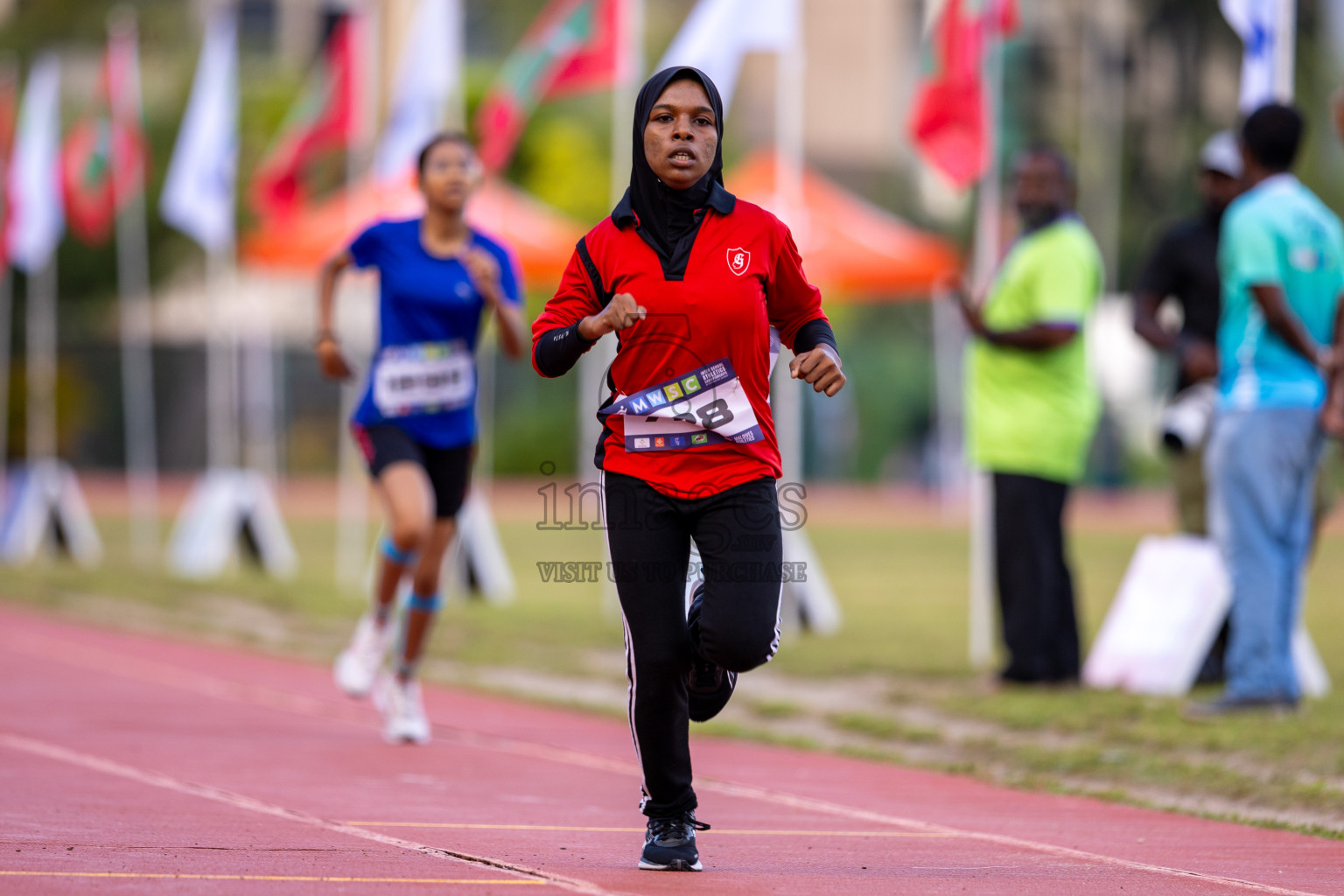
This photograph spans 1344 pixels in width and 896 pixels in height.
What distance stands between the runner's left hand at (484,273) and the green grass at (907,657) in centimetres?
226

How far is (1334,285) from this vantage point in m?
8.38

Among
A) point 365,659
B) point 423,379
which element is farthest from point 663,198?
point 365,659

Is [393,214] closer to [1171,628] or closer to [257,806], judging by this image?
[1171,628]

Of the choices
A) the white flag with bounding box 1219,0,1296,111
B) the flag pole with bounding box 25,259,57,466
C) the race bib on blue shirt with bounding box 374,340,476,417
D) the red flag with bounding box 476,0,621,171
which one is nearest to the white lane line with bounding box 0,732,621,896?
the race bib on blue shirt with bounding box 374,340,476,417

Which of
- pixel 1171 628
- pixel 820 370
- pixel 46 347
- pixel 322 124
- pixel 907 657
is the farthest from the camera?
pixel 46 347

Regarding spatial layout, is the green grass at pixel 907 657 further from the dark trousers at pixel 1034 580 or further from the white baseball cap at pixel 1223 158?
the white baseball cap at pixel 1223 158

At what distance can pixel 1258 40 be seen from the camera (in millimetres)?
9422

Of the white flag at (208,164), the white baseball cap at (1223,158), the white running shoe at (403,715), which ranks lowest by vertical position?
the white running shoe at (403,715)

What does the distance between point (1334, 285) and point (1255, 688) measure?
1.79m

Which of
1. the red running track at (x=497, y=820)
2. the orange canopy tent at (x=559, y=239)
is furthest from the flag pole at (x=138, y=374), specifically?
the red running track at (x=497, y=820)

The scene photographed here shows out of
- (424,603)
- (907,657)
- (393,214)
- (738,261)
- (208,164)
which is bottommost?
(907,657)

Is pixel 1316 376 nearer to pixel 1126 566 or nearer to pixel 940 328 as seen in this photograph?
pixel 1126 566

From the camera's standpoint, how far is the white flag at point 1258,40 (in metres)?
9.42

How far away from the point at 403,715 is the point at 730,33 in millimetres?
5639
